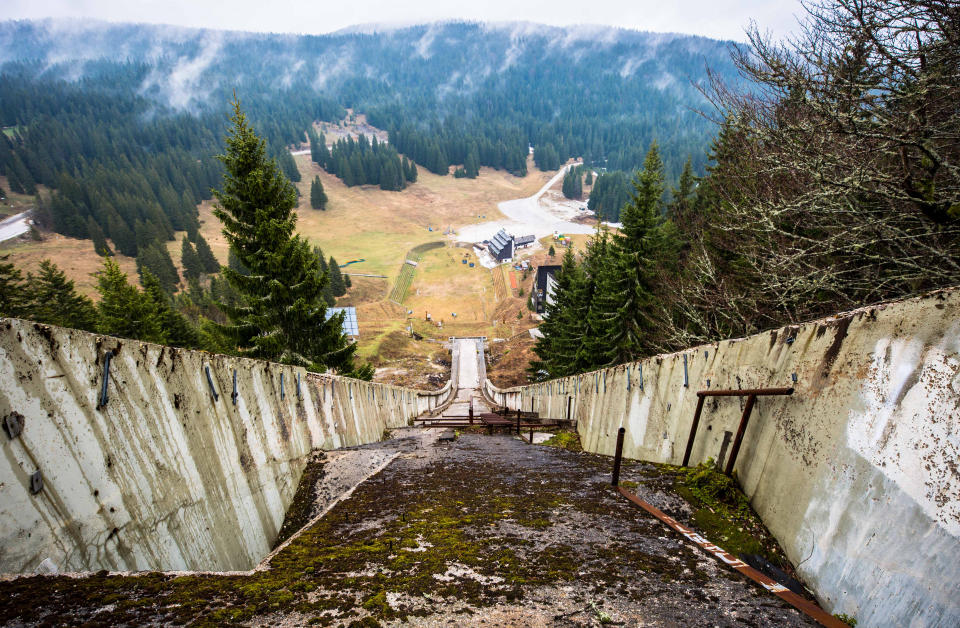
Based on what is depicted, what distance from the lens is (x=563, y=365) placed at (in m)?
25.7

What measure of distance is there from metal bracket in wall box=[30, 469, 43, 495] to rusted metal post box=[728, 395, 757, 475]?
16.3 ft

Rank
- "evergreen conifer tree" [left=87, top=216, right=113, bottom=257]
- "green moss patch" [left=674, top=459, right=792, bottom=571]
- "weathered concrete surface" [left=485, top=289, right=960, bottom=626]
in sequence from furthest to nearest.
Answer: "evergreen conifer tree" [left=87, top=216, right=113, bottom=257] < "green moss patch" [left=674, top=459, right=792, bottom=571] < "weathered concrete surface" [left=485, top=289, right=960, bottom=626]

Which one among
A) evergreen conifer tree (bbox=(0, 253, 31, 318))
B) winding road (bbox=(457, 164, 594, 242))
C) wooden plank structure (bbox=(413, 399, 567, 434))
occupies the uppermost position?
wooden plank structure (bbox=(413, 399, 567, 434))

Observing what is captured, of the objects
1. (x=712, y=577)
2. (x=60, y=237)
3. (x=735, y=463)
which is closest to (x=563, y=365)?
(x=735, y=463)

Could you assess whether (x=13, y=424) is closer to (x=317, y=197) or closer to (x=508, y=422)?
(x=508, y=422)

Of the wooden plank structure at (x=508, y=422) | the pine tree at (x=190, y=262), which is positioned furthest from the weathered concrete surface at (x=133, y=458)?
the pine tree at (x=190, y=262)

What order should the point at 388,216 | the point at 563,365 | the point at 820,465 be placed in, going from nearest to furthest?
the point at 820,465, the point at 563,365, the point at 388,216

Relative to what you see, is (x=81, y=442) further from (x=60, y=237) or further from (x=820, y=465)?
(x=60, y=237)

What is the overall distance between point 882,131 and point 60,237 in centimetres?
11873

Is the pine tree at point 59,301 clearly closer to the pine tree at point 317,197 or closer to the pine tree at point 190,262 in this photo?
the pine tree at point 190,262

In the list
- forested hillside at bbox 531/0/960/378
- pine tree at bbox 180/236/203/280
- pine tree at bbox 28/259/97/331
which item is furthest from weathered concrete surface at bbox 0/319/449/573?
pine tree at bbox 180/236/203/280

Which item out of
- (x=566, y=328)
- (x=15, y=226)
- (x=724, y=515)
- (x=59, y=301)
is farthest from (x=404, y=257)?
(x=724, y=515)

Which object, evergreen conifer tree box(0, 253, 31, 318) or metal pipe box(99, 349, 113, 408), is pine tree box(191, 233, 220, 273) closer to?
evergreen conifer tree box(0, 253, 31, 318)

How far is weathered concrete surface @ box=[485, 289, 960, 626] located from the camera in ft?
7.15
